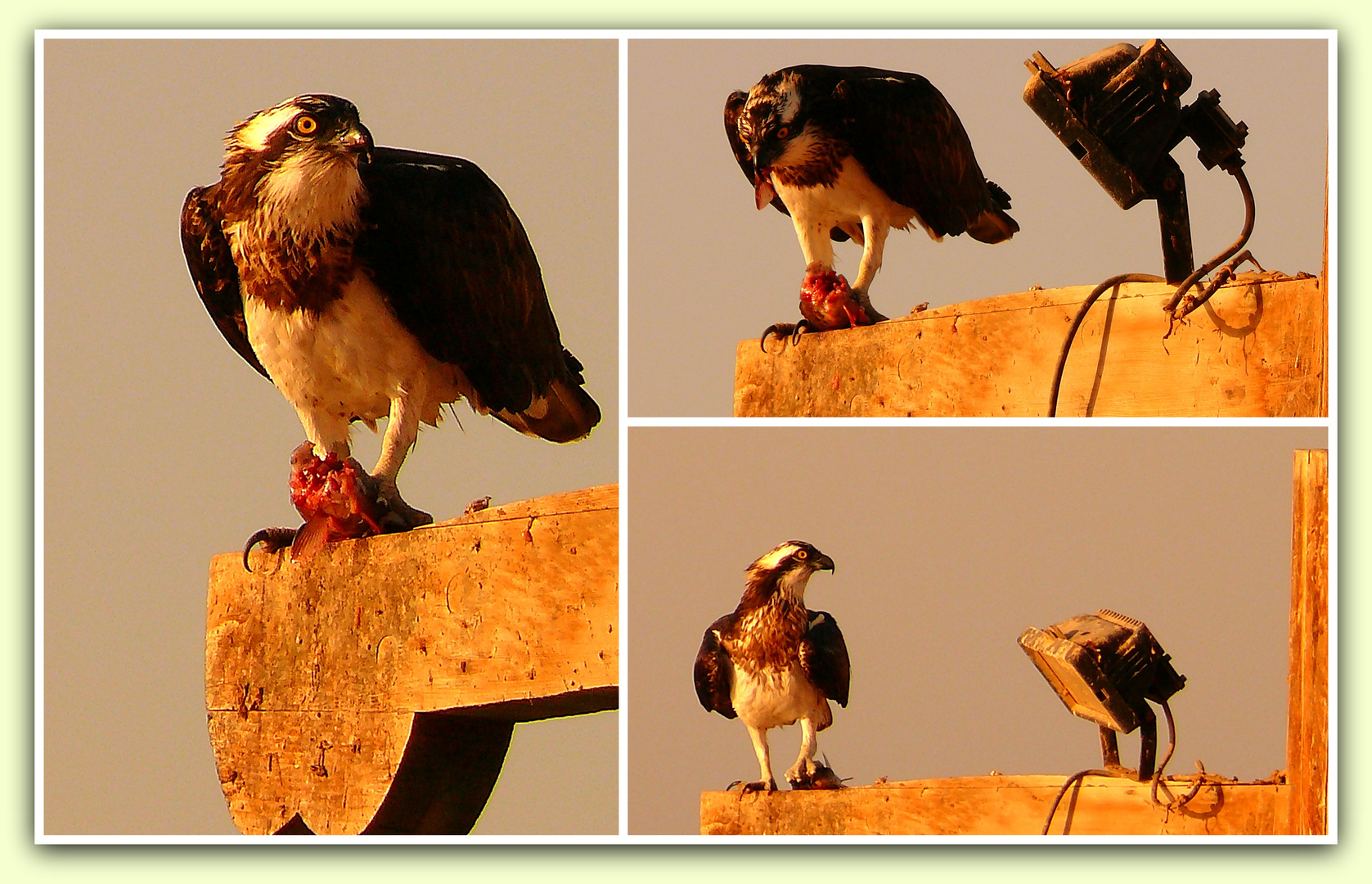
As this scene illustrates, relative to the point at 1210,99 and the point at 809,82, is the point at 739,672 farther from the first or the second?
the point at 1210,99

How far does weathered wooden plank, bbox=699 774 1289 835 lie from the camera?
12.9 feet

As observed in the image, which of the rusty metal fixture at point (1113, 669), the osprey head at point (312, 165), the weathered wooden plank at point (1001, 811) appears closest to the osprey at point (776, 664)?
the weathered wooden plank at point (1001, 811)

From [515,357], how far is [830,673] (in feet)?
3.97

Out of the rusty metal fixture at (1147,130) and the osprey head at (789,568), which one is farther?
the osprey head at (789,568)

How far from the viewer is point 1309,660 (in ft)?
12.7

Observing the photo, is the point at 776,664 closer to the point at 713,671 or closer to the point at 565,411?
the point at 713,671

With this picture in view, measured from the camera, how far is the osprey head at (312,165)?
3867mm

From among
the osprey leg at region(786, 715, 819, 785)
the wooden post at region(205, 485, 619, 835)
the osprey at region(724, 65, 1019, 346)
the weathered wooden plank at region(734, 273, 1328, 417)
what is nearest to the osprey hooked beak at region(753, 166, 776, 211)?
the osprey at region(724, 65, 1019, 346)

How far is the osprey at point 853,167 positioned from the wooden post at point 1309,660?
1.00 metres

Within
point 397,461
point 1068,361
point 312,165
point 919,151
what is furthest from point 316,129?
point 1068,361

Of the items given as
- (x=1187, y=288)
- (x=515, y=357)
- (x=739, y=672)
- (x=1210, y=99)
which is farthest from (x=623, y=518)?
(x=1210, y=99)

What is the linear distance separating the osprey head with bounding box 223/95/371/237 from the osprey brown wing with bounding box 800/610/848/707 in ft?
5.37

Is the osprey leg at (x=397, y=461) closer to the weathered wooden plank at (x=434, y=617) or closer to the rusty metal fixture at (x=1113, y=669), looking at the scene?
the weathered wooden plank at (x=434, y=617)

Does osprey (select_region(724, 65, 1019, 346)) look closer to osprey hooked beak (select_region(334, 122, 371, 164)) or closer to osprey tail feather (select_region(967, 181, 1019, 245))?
osprey tail feather (select_region(967, 181, 1019, 245))
